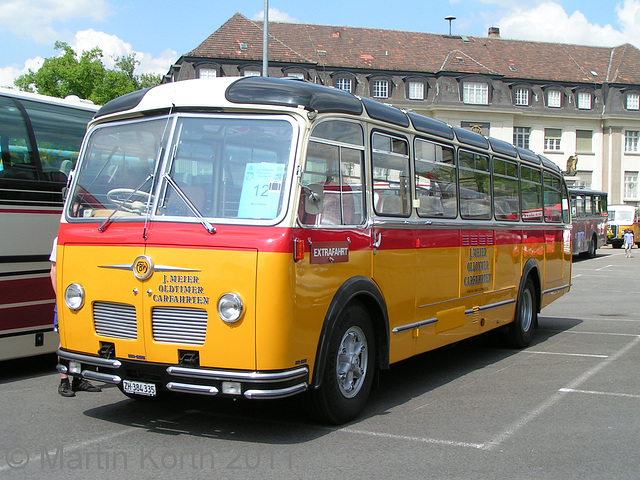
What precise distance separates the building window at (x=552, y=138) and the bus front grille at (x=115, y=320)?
2386 inches

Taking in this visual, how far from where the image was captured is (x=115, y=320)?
5.80 m

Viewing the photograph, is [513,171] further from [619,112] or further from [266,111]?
[619,112]

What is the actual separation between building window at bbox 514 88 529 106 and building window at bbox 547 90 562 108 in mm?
2002

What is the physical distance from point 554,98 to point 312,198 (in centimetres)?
6044

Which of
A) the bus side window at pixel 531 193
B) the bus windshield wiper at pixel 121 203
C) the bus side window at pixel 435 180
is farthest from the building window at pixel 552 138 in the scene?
the bus windshield wiper at pixel 121 203

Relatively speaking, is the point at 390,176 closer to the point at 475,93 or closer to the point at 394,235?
the point at 394,235

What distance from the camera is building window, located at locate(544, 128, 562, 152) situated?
6209 cm

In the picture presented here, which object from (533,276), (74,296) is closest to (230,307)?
(74,296)

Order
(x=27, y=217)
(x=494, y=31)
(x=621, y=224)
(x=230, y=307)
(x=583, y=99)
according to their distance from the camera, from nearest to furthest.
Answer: (x=230, y=307) < (x=27, y=217) < (x=621, y=224) < (x=583, y=99) < (x=494, y=31)

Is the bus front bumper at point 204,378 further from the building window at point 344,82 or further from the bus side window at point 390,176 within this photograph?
the building window at point 344,82

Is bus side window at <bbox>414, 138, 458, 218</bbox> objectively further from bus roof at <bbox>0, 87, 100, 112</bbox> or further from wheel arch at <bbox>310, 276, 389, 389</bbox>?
bus roof at <bbox>0, 87, 100, 112</bbox>

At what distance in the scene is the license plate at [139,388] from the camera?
5.59 metres

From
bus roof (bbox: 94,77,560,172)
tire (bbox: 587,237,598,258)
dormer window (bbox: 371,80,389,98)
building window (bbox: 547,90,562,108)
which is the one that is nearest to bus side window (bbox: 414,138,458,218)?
bus roof (bbox: 94,77,560,172)

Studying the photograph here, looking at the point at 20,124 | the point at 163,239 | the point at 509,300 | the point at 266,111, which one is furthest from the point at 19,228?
the point at 509,300
